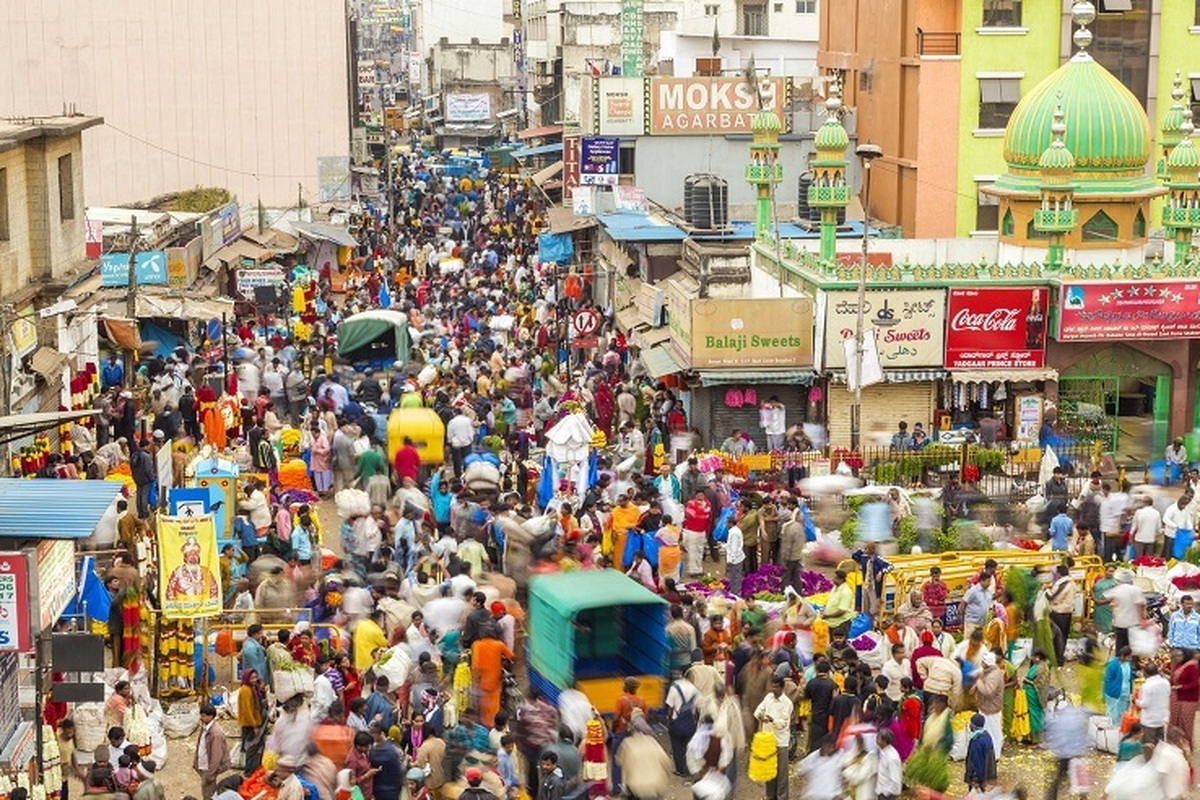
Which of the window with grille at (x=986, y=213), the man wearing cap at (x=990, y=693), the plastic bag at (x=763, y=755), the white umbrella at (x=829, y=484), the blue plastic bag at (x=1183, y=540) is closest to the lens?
the plastic bag at (x=763, y=755)

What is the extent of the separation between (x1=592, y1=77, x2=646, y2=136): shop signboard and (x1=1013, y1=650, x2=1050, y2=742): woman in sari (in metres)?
27.1

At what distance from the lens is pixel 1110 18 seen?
3828cm

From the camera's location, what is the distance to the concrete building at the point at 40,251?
1016 inches

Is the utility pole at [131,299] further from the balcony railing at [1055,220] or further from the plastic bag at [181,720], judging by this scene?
the plastic bag at [181,720]

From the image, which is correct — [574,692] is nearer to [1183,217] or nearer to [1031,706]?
[1031,706]

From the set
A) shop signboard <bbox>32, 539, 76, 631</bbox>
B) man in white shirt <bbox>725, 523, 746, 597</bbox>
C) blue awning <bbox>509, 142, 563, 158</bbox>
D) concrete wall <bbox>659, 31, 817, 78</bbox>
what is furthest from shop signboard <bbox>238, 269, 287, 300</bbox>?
concrete wall <bbox>659, 31, 817, 78</bbox>

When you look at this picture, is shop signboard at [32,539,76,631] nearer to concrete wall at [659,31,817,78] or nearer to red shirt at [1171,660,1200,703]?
red shirt at [1171,660,1200,703]

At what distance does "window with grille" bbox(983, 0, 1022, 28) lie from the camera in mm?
37500

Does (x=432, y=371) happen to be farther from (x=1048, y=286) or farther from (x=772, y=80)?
(x=772, y=80)

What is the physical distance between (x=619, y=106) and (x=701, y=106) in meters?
1.79

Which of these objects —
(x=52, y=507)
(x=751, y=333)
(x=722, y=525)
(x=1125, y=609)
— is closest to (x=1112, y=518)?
(x=1125, y=609)

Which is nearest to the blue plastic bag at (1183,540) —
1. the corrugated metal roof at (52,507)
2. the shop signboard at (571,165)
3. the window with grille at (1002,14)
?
the corrugated metal roof at (52,507)

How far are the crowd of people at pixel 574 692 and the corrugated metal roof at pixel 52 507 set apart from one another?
159cm

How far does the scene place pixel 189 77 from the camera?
52.1 metres
